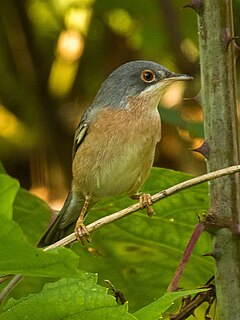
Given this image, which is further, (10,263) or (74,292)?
(74,292)

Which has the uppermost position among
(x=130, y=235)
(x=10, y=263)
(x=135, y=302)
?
(x=10, y=263)

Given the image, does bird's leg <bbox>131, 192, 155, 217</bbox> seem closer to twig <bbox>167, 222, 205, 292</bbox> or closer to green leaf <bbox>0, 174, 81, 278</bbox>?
twig <bbox>167, 222, 205, 292</bbox>

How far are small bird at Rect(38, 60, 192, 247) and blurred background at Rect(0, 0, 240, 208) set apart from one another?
3.96 feet

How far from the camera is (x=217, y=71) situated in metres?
2.76

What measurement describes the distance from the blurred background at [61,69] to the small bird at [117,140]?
3.96 feet

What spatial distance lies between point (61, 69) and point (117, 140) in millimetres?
2179

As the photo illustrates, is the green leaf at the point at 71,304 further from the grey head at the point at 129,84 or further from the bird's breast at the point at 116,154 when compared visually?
the grey head at the point at 129,84

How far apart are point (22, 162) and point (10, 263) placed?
4363 mm

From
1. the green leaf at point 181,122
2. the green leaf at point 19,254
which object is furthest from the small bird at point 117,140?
the green leaf at point 19,254

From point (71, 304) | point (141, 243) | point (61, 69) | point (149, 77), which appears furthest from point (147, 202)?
point (61, 69)

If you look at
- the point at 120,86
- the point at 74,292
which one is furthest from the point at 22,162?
the point at 74,292

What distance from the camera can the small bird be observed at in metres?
4.29

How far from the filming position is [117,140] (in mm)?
4297

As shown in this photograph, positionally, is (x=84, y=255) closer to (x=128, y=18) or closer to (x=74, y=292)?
(x=74, y=292)
